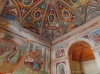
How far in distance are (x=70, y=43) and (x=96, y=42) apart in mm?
2651

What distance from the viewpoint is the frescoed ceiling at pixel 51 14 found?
982 centimetres

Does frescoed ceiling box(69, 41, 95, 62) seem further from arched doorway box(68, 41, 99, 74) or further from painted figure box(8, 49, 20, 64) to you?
painted figure box(8, 49, 20, 64)

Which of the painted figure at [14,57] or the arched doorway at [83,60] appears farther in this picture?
the arched doorway at [83,60]

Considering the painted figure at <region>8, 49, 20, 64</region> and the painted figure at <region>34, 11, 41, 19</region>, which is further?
the painted figure at <region>34, 11, 41, 19</region>

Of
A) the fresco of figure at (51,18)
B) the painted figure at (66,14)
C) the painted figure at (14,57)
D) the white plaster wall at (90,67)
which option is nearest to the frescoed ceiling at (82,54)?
the white plaster wall at (90,67)

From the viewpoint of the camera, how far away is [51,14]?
38.5 ft

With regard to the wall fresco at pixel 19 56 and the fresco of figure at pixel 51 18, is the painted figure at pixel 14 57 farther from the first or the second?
the fresco of figure at pixel 51 18

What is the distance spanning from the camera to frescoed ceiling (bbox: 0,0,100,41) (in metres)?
9.82

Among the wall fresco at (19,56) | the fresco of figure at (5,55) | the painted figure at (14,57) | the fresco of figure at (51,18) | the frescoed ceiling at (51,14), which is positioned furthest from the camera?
the fresco of figure at (51,18)

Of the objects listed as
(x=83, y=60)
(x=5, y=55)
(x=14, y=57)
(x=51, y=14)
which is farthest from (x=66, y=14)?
(x=5, y=55)

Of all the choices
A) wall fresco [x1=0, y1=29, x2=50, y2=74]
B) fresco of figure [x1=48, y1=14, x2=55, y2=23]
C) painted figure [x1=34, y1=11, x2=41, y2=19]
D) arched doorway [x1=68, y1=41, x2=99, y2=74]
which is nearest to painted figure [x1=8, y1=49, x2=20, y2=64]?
wall fresco [x1=0, y1=29, x2=50, y2=74]

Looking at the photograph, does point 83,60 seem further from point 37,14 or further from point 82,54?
point 37,14

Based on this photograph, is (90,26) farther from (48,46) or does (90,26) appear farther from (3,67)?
(3,67)

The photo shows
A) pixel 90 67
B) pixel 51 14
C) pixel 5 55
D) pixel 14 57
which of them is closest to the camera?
pixel 5 55
